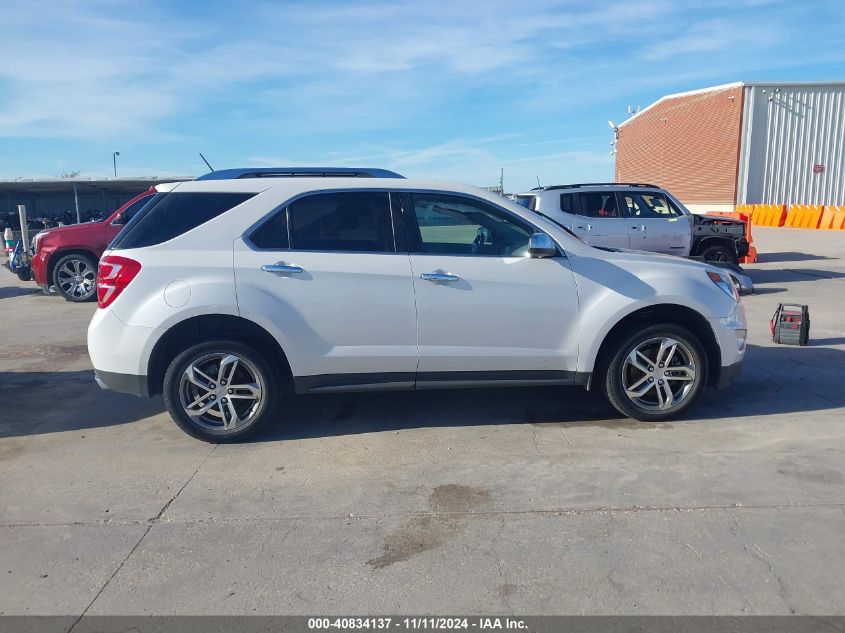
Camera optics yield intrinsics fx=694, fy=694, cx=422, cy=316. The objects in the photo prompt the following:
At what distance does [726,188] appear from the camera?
40.4m

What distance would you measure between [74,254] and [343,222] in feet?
30.5

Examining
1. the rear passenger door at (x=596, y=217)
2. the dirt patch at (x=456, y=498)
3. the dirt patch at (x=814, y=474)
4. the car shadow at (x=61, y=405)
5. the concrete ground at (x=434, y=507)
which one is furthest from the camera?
the rear passenger door at (x=596, y=217)

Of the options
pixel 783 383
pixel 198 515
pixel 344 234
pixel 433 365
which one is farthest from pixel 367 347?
pixel 783 383

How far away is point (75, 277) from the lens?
12578mm

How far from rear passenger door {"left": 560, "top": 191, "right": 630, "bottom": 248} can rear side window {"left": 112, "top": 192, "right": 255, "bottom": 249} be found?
8375 millimetres

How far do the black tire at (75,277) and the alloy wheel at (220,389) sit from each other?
8681mm

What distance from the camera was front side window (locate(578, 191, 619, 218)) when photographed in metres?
12.5

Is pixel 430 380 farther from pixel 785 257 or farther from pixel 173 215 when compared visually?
pixel 785 257

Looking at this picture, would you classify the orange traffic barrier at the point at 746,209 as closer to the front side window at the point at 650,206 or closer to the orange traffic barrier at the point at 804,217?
the orange traffic barrier at the point at 804,217

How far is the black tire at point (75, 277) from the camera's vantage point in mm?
12477

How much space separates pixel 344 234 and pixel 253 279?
2.43ft

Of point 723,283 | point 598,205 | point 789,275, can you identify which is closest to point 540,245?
point 723,283

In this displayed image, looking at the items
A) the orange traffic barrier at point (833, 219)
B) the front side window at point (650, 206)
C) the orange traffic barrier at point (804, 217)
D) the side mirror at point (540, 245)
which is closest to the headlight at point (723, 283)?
the side mirror at point (540, 245)

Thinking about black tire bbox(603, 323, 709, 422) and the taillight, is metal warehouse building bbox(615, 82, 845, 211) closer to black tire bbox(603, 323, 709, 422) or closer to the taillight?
black tire bbox(603, 323, 709, 422)
